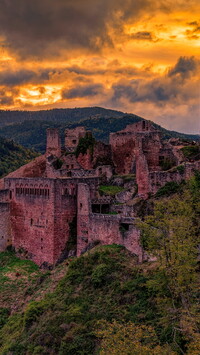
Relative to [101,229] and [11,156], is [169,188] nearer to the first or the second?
[101,229]

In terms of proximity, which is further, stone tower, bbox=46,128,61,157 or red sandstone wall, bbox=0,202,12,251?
stone tower, bbox=46,128,61,157

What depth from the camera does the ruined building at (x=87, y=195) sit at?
4562cm

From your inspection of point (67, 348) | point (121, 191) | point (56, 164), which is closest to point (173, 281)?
point (67, 348)

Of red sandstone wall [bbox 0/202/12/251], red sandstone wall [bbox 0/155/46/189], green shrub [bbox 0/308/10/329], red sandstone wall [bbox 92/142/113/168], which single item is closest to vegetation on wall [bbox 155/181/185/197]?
red sandstone wall [bbox 92/142/113/168]

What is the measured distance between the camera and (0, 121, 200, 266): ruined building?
45.6 metres

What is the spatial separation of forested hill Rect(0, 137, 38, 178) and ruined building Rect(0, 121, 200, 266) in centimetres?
7236

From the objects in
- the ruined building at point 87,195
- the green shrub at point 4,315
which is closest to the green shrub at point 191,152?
the ruined building at point 87,195

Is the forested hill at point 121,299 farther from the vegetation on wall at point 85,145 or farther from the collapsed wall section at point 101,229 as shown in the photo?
the vegetation on wall at point 85,145

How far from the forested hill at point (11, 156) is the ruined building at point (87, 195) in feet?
237

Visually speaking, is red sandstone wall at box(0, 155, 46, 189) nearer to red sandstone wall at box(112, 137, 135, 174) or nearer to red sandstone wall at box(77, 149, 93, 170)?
red sandstone wall at box(77, 149, 93, 170)

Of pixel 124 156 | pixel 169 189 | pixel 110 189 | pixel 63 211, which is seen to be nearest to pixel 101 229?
pixel 63 211

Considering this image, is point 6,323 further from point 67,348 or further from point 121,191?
point 121,191

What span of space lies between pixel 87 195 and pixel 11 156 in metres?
108

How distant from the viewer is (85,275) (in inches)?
1644
